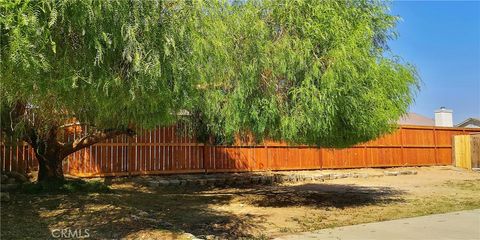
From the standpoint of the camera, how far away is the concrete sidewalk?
926 cm

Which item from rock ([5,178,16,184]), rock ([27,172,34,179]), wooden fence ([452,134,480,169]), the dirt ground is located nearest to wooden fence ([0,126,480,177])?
rock ([27,172,34,179])

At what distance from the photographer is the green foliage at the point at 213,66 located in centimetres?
541

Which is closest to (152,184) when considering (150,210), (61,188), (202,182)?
(202,182)

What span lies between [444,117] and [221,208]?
28664 millimetres

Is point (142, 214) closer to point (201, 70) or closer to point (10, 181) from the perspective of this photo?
point (201, 70)

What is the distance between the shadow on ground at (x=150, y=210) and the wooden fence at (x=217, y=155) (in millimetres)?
1555

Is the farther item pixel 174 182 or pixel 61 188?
pixel 174 182

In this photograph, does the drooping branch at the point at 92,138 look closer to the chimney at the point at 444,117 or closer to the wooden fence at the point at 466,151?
the wooden fence at the point at 466,151

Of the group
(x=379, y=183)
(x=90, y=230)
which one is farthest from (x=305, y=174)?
(x=90, y=230)

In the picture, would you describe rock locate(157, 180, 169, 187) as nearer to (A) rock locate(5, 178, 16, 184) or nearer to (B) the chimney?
(A) rock locate(5, 178, 16, 184)

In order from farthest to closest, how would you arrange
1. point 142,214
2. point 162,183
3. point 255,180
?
point 255,180, point 162,183, point 142,214

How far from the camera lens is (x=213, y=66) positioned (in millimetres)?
8297

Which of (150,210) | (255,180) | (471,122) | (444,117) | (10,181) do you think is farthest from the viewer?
(471,122)

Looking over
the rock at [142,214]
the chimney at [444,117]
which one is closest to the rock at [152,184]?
the rock at [142,214]
